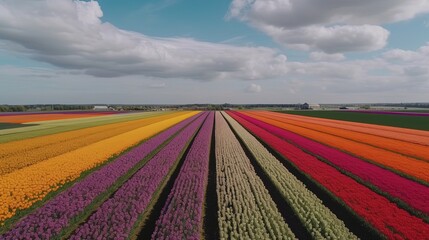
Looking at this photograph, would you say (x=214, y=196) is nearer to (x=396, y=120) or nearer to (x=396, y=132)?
(x=396, y=132)

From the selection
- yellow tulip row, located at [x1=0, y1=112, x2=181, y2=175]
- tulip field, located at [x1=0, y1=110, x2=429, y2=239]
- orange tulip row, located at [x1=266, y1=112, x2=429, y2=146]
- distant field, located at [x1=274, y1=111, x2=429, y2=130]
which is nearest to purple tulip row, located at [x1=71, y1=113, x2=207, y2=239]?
tulip field, located at [x1=0, y1=110, x2=429, y2=239]

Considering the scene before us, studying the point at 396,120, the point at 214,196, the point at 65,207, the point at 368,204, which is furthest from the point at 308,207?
the point at 396,120

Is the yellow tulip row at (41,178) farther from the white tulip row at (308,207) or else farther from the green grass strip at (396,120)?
the green grass strip at (396,120)

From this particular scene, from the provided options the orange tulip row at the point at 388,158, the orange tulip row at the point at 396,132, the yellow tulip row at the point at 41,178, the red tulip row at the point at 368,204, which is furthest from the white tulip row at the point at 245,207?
the orange tulip row at the point at 396,132

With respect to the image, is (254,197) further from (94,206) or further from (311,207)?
(94,206)

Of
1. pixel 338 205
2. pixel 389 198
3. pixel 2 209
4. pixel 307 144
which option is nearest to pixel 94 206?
pixel 2 209
